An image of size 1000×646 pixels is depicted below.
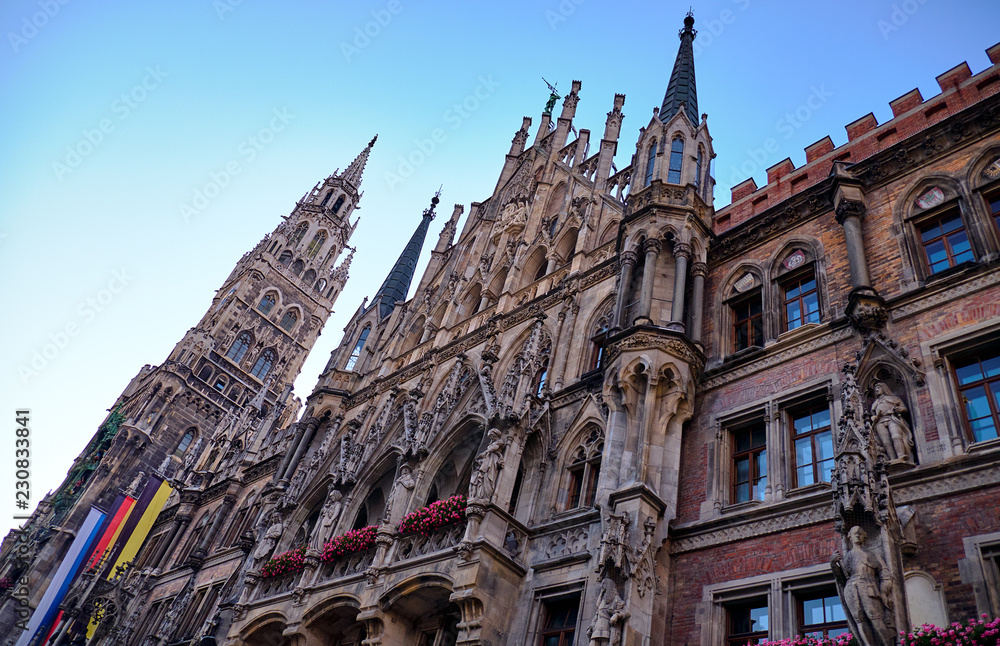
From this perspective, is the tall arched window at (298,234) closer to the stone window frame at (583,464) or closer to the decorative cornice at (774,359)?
the stone window frame at (583,464)

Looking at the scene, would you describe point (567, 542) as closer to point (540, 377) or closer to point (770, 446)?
point (770, 446)

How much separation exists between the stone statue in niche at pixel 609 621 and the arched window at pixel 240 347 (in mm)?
51091

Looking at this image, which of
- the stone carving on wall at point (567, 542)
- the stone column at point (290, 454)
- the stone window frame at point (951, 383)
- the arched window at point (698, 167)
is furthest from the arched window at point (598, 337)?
the stone column at point (290, 454)

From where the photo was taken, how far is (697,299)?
16281 millimetres

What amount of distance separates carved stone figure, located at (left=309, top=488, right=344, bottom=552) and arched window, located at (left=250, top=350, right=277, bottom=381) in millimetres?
40720

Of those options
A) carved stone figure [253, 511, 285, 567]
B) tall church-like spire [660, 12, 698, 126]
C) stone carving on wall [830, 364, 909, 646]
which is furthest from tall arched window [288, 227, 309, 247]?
stone carving on wall [830, 364, 909, 646]

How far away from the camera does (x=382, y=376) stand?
83.7 feet

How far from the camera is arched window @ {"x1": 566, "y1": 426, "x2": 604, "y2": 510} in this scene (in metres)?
14.9

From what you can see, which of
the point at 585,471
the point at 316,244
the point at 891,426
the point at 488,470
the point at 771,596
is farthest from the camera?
the point at 316,244

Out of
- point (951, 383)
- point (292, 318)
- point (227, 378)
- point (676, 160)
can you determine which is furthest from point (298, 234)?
point (951, 383)

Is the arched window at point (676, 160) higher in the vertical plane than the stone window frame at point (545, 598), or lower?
higher

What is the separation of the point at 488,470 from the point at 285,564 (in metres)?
7.52

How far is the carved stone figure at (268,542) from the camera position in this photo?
2117cm

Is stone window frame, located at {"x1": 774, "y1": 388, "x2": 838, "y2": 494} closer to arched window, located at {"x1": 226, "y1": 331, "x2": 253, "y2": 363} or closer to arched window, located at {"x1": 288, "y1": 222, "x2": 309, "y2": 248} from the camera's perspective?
arched window, located at {"x1": 226, "y1": 331, "x2": 253, "y2": 363}
